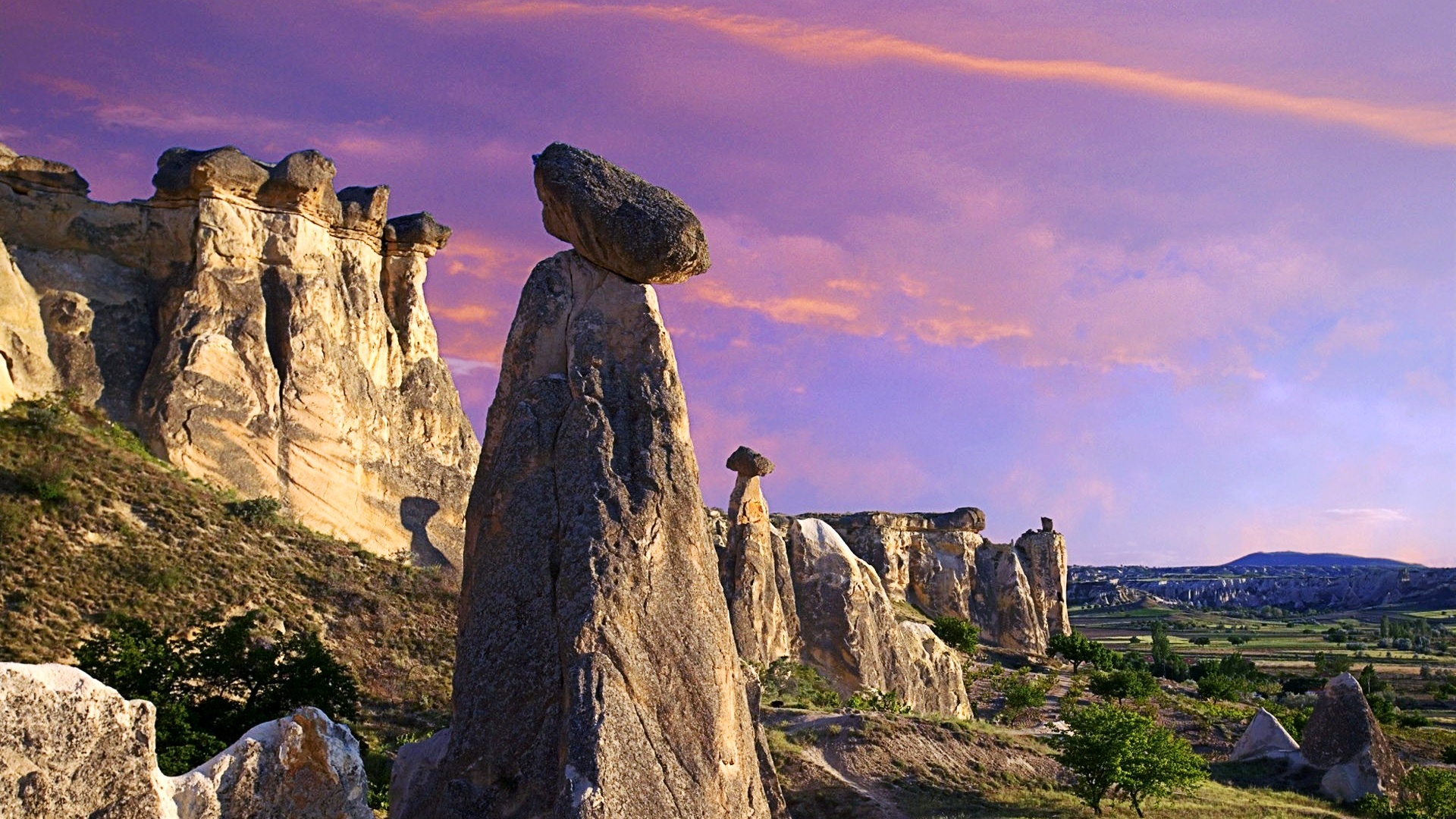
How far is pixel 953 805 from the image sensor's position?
17484 millimetres

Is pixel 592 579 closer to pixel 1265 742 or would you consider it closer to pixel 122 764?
pixel 122 764

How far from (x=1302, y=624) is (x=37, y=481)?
129774 mm

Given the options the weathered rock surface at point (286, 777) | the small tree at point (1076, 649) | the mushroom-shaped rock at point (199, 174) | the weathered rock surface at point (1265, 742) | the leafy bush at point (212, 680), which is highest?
the mushroom-shaped rock at point (199, 174)

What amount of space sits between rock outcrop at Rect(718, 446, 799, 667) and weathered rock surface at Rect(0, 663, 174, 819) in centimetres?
1890

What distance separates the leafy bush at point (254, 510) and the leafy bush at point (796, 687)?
15500 mm

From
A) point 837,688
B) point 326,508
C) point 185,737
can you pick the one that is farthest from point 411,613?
point 185,737

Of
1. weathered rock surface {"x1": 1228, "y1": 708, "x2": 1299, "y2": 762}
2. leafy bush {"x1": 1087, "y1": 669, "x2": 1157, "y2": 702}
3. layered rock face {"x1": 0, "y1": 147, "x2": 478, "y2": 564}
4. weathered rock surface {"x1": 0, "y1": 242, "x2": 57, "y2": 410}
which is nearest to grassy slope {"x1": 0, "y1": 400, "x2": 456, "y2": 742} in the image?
weathered rock surface {"x1": 0, "y1": 242, "x2": 57, "y2": 410}

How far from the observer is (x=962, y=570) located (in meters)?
56.1

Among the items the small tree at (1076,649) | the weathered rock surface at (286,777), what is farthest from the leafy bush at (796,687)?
the small tree at (1076,649)

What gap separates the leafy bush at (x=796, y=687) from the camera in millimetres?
23439

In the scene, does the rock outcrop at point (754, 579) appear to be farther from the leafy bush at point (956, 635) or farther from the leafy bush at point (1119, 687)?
the leafy bush at point (956, 635)

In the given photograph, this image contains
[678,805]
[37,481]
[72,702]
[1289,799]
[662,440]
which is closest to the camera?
[72,702]

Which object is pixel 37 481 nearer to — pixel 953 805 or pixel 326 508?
pixel 326 508

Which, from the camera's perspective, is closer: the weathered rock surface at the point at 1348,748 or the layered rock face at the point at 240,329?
the weathered rock surface at the point at 1348,748
